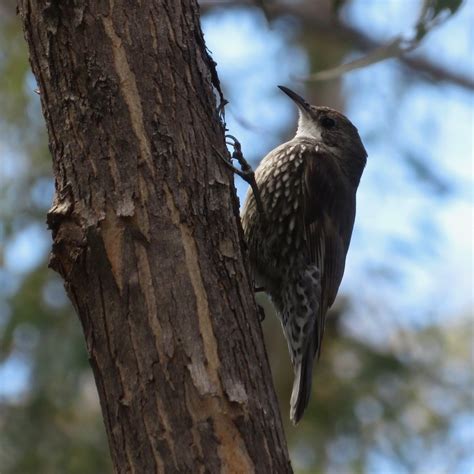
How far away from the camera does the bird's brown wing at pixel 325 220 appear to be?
156 inches

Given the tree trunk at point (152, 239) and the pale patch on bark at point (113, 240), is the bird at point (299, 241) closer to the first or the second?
the tree trunk at point (152, 239)

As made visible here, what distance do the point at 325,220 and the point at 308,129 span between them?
693 millimetres

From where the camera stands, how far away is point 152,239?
2357 millimetres

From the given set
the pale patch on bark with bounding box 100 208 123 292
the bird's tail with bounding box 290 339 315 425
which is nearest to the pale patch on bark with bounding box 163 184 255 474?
the pale patch on bark with bounding box 100 208 123 292

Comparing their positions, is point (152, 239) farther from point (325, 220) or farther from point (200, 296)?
point (325, 220)

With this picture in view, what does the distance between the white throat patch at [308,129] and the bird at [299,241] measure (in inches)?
13.5

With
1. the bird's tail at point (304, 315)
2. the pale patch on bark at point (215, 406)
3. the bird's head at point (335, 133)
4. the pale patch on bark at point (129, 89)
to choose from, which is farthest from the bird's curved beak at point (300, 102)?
the pale patch on bark at point (215, 406)

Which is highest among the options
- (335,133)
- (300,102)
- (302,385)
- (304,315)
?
(300,102)

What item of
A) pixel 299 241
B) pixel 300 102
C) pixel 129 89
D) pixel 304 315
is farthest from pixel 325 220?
pixel 129 89

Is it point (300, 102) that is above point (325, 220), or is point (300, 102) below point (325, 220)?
above

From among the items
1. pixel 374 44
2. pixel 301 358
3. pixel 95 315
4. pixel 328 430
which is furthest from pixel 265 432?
pixel 374 44

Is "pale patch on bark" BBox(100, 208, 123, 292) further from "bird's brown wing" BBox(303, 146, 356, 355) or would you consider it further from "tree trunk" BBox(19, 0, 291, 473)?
"bird's brown wing" BBox(303, 146, 356, 355)

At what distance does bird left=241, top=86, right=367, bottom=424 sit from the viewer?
12.8 ft

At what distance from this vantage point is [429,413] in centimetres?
721
